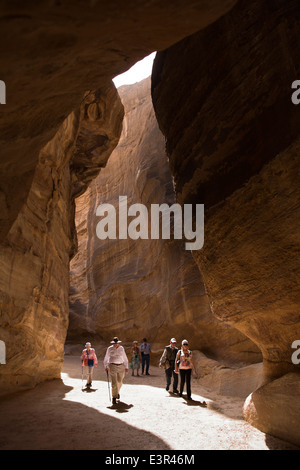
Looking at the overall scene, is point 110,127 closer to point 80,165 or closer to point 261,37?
point 80,165

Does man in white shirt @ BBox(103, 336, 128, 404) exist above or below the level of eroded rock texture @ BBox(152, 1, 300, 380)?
below

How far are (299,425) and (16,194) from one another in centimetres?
458

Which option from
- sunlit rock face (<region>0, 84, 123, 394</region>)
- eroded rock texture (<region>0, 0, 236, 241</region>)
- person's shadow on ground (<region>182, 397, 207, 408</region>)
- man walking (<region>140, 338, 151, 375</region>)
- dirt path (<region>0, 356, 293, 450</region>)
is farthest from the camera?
man walking (<region>140, 338, 151, 375</region>)

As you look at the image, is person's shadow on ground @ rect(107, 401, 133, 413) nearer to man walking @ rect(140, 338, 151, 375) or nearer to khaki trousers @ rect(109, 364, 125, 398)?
khaki trousers @ rect(109, 364, 125, 398)

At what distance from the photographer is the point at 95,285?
22125 millimetres

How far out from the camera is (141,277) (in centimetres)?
1845

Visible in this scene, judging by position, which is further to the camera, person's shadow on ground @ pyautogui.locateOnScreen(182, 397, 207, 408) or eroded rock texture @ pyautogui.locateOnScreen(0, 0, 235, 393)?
person's shadow on ground @ pyautogui.locateOnScreen(182, 397, 207, 408)

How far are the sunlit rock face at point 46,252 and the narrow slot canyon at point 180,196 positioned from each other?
5 centimetres

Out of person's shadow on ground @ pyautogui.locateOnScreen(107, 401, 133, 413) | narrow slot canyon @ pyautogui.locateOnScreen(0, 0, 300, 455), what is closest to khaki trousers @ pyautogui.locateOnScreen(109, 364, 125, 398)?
person's shadow on ground @ pyautogui.locateOnScreen(107, 401, 133, 413)

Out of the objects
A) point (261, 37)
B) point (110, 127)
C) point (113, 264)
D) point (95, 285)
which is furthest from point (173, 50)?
point (95, 285)

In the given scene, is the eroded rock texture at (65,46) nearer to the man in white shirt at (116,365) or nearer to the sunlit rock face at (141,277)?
the man in white shirt at (116,365)

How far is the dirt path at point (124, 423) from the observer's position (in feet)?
13.3

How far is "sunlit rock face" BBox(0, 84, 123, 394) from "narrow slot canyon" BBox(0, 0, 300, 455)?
5cm

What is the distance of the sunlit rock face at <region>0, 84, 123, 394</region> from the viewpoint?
23.4 ft
